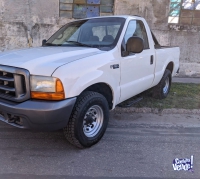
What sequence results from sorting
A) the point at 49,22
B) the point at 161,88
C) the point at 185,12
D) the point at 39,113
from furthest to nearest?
the point at 185,12 → the point at 49,22 → the point at 161,88 → the point at 39,113

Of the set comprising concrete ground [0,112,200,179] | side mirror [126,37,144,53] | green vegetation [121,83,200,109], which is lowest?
concrete ground [0,112,200,179]

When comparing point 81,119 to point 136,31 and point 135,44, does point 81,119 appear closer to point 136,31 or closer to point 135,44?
point 135,44

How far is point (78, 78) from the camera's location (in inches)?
96.1

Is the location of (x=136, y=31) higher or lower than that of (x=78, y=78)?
higher

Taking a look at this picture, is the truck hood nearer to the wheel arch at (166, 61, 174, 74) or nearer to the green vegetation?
the green vegetation

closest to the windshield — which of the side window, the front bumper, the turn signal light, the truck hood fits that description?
the side window

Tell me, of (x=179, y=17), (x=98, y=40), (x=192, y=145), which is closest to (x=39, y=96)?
(x=98, y=40)

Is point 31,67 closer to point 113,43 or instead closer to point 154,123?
point 113,43

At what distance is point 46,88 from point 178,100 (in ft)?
12.8

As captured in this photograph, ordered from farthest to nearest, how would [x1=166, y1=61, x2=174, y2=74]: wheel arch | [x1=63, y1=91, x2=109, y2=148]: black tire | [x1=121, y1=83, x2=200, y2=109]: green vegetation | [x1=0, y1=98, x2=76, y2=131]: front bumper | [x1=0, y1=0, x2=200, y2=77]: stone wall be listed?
[x1=0, y1=0, x2=200, y2=77]: stone wall < [x1=166, y1=61, x2=174, y2=74]: wheel arch < [x1=121, y1=83, x2=200, y2=109]: green vegetation < [x1=63, y1=91, x2=109, y2=148]: black tire < [x1=0, y1=98, x2=76, y2=131]: front bumper

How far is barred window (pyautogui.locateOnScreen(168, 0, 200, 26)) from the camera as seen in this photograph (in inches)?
307

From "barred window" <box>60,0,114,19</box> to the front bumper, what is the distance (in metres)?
6.07

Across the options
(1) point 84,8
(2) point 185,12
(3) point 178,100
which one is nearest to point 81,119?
(3) point 178,100

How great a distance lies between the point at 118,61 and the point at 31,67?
1.33m
